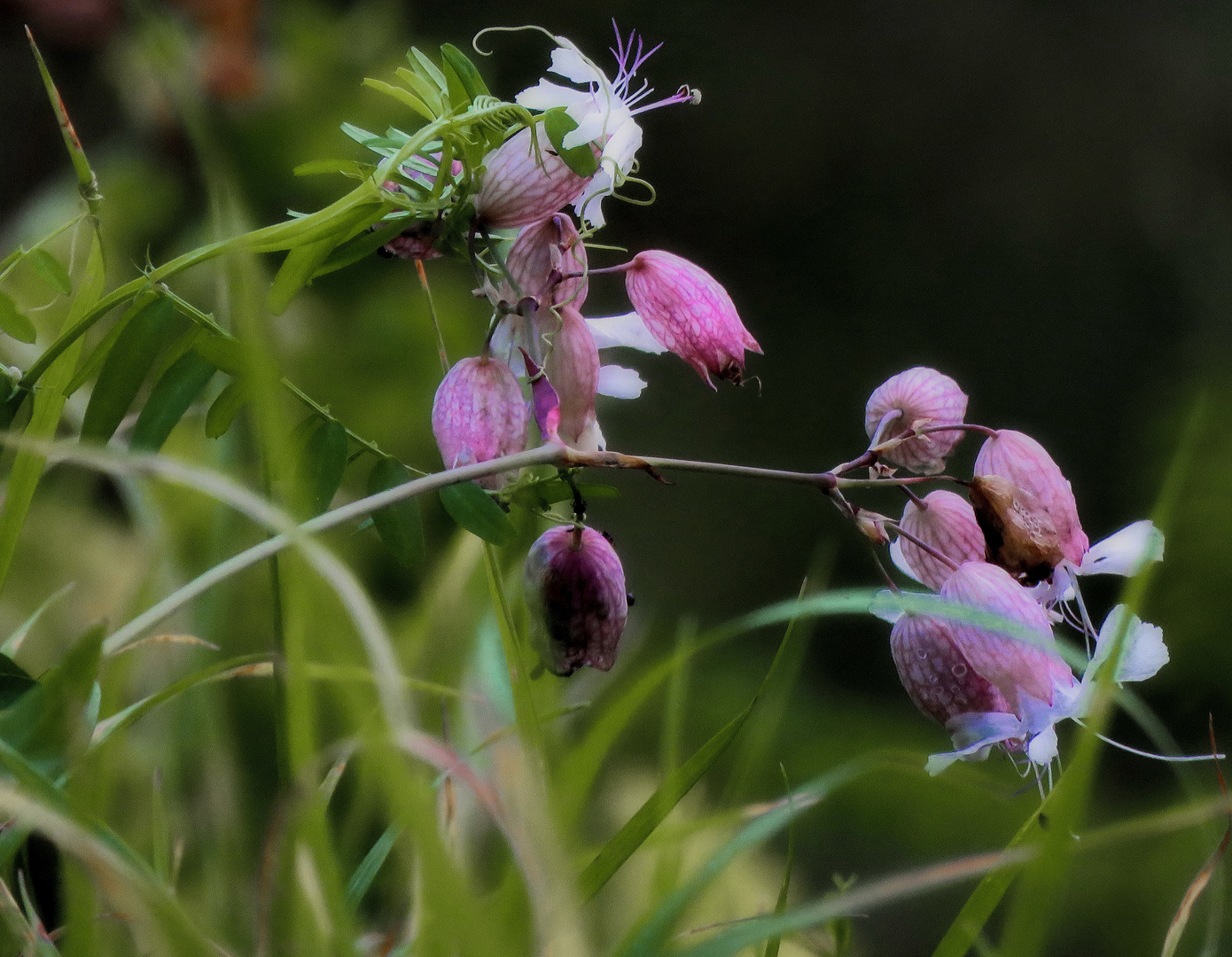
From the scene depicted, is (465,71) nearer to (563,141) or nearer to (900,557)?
(563,141)

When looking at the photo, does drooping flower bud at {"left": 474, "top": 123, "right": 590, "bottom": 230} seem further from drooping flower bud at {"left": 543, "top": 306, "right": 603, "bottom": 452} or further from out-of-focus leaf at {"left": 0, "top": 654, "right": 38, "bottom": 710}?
out-of-focus leaf at {"left": 0, "top": 654, "right": 38, "bottom": 710}

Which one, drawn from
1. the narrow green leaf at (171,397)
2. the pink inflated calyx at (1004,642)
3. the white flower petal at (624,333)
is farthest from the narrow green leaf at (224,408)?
the pink inflated calyx at (1004,642)

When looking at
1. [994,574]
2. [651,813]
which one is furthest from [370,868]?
[994,574]

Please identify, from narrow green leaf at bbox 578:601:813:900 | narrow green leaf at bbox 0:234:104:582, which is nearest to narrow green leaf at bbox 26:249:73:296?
narrow green leaf at bbox 0:234:104:582

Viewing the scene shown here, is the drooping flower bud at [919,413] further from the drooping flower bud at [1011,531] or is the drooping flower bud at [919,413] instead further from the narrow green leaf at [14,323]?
the narrow green leaf at [14,323]

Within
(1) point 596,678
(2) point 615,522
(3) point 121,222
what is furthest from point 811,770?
(3) point 121,222
